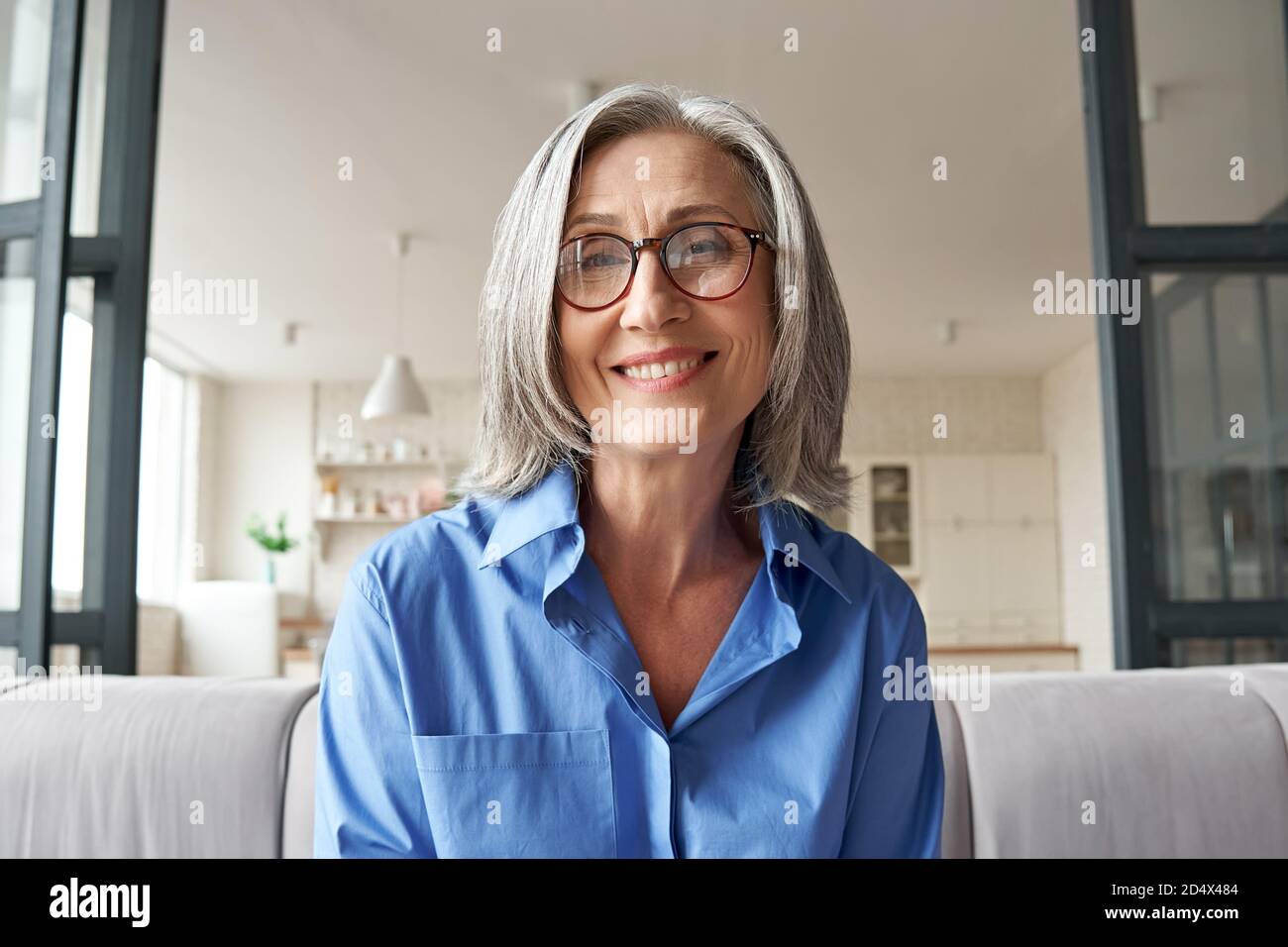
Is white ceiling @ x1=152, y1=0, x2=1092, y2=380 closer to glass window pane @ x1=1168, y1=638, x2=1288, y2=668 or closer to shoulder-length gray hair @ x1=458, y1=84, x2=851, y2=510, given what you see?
glass window pane @ x1=1168, y1=638, x2=1288, y2=668

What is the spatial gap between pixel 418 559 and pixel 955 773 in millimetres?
774

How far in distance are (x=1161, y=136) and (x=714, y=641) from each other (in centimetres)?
150

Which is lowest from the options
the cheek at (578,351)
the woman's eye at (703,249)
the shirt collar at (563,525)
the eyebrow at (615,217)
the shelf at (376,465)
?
the shirt collar at (563,525)

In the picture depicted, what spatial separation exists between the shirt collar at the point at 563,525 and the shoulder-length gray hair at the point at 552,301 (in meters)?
0.03

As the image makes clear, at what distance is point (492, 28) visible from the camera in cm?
362

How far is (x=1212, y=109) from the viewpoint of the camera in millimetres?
2143

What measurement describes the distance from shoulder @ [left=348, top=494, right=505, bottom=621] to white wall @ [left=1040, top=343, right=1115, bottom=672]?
657cm

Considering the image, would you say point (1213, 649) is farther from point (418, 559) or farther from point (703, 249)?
point (418, 559)

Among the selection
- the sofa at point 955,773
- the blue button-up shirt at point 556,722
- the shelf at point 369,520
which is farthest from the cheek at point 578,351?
the shelf at point 369,520

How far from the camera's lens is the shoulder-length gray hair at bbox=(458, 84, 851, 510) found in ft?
3.40

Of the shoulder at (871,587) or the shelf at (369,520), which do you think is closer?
the shoulder at (871,587)

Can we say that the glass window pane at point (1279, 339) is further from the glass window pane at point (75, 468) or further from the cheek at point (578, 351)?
the glass window pane at point (75, 468)

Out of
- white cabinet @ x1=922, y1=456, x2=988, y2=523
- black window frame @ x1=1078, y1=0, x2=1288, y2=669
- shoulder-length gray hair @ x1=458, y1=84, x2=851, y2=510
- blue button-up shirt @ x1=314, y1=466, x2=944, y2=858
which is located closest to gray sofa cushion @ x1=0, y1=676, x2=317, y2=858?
blue button-up shirt @ x1=314, y1=466, x2=944, y2=858

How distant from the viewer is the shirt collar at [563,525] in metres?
1.04
